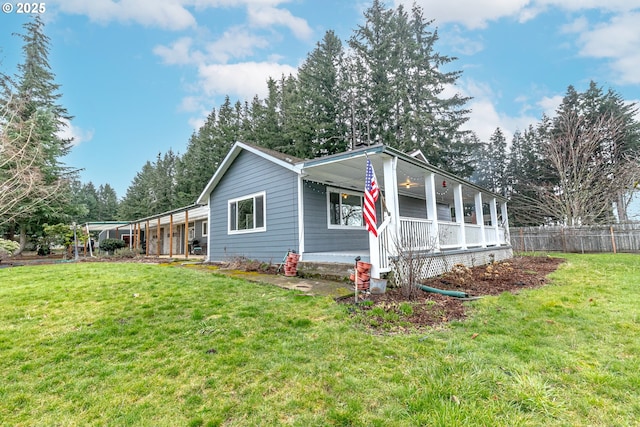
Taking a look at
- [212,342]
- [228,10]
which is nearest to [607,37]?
[228,10]

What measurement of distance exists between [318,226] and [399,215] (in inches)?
108

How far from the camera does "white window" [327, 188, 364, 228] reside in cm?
951

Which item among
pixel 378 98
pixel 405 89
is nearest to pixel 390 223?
pixel 378 98

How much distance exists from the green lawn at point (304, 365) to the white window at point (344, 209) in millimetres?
4920

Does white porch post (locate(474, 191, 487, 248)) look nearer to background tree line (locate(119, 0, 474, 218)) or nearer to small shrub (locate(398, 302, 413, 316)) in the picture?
small shrub (locate(398, 302, 413, 316))

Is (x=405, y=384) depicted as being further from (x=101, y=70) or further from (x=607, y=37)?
(x=607, y=37)

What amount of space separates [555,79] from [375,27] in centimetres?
1430

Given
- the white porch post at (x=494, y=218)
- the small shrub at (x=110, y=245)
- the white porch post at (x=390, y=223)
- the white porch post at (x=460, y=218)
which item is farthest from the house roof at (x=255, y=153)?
the small shrub at (x=110, y=245)

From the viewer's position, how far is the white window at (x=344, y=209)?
951cm

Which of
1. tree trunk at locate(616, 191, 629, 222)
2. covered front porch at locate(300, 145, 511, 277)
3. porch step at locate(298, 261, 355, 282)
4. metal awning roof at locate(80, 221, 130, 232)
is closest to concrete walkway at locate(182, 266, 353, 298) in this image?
porch step at locate(298, 261, 355, 282)

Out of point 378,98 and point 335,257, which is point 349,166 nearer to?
point 335,257

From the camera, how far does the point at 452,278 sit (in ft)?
21.7

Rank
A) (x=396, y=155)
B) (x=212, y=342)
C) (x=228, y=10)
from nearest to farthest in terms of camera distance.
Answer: (x=212, y=342) < (x=396, y=155) < (x=228, y=10)

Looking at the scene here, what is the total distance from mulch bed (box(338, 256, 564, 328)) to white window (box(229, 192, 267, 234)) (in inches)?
211
